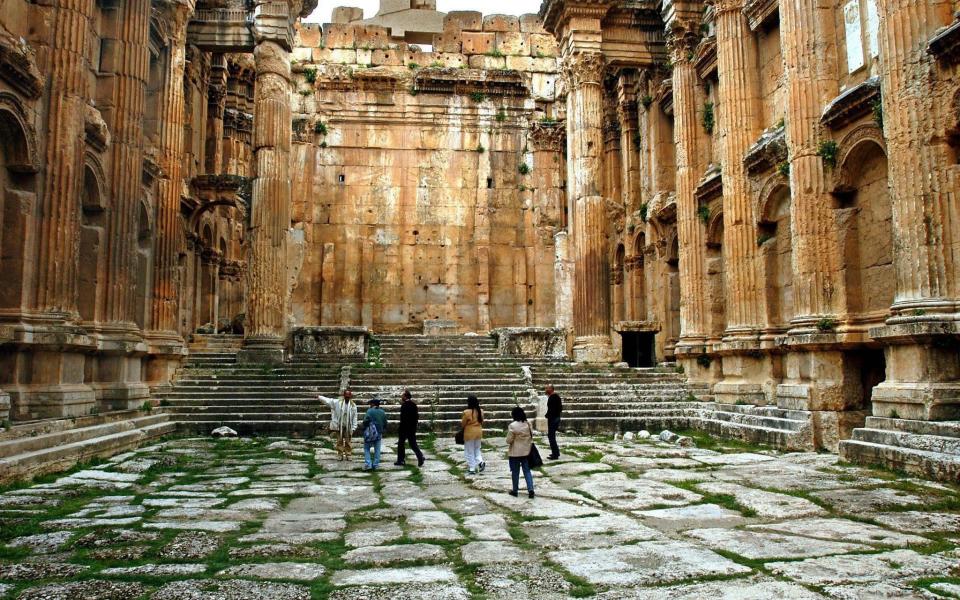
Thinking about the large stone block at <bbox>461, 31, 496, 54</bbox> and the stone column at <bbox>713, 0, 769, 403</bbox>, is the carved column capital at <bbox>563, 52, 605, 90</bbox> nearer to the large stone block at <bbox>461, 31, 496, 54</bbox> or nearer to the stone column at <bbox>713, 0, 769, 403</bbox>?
the stone column at <bbox>713, 0, 769, 403</bbox>

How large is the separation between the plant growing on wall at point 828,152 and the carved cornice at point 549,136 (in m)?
17.3

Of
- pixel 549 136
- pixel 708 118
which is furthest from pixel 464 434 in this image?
pixel 549 136

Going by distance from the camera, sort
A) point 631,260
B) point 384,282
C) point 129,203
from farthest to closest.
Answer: point 384,282 < point 631,260 < point 129,203

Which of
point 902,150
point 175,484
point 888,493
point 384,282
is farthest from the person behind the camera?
point 384,282

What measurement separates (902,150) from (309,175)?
22.2 meters

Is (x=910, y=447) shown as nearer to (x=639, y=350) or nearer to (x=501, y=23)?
(x=639, y=350)

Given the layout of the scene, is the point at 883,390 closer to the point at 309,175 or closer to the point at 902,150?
the point at 902,150

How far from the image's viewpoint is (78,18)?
38.5 feet

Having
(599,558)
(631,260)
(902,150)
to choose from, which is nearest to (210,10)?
(631,260)

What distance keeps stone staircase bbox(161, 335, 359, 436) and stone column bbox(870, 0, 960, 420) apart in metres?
10.00

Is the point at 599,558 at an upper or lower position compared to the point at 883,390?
lower

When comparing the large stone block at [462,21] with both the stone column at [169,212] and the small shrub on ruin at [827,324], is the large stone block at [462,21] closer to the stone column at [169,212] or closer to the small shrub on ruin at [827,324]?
the stone column at [169,212]

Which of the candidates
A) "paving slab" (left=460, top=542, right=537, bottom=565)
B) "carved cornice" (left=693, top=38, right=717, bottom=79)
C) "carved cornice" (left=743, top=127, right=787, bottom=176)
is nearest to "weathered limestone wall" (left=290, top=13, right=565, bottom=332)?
"carved cornice" (left=693, top=38, right=717, bottom=79)

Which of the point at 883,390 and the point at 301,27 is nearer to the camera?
the point at 883,390
